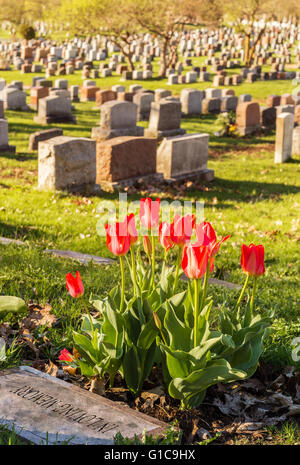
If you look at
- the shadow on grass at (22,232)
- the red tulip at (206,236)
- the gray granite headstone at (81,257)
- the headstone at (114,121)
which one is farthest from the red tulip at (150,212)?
the headstone at (114,121)

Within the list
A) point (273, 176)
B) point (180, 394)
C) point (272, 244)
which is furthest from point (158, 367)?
point (273, 176)

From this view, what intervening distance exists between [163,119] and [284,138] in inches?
136

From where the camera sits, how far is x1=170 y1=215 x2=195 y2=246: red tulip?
262 cm

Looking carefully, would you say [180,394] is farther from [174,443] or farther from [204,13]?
[204,13]

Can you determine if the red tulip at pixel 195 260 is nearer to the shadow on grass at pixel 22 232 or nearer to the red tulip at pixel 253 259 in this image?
the red tulip at pixel 253 259

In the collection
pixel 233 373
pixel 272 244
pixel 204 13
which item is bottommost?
pixel 272 244

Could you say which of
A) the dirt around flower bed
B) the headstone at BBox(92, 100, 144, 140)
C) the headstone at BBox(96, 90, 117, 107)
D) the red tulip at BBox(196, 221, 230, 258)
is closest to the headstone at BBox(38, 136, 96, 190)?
the headstone at BBox(92, 100, 144, 140)

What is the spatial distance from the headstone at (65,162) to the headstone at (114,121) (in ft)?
14.5

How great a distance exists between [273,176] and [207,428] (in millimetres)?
9288

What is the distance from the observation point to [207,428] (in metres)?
2.77

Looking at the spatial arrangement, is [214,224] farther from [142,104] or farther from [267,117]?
[142,104]

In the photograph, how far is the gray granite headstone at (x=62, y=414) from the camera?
2.47 metres

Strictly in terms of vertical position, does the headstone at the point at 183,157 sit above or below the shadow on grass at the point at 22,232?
above

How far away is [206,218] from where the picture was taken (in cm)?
802
